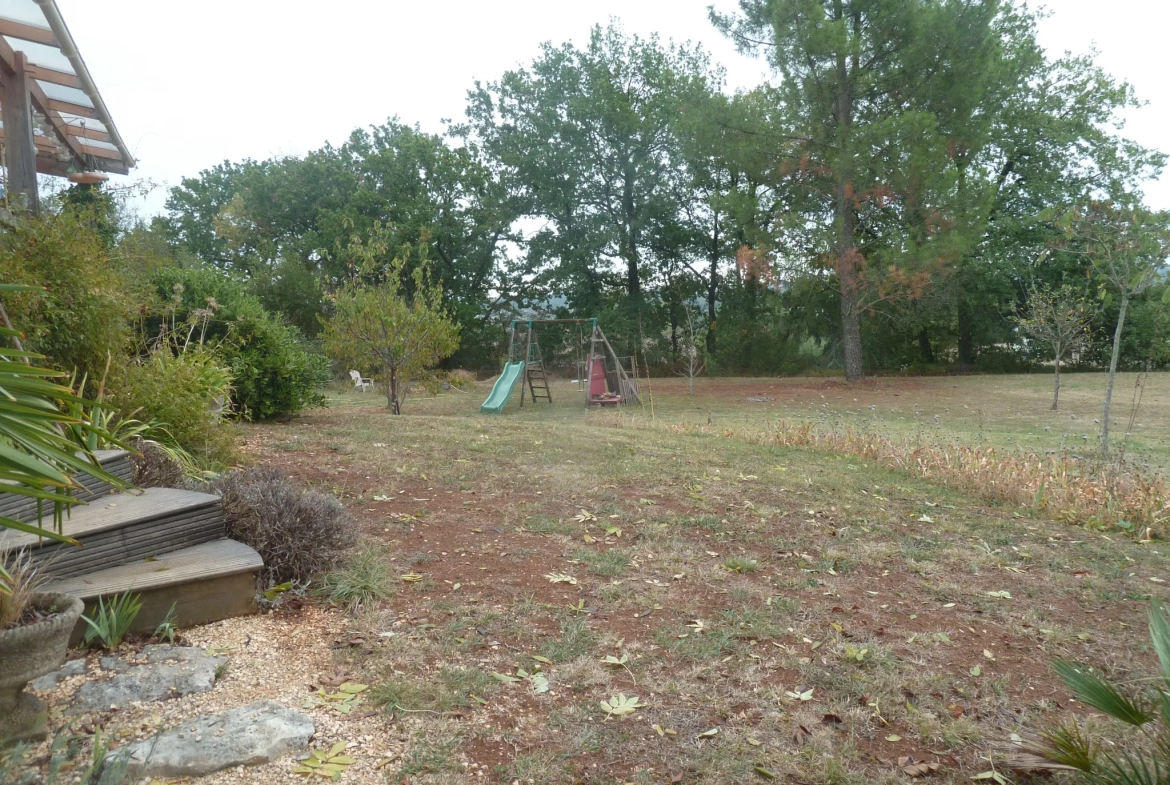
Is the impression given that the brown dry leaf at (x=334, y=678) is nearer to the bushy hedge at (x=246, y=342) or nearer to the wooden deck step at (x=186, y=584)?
the wooden deck step at (x=186, y=584)

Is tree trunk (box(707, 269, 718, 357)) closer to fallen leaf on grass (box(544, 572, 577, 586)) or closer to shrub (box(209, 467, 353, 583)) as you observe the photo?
fallen leaf on grass (box(544, 572, 577, 586))

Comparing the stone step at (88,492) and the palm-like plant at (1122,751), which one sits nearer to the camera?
the palm-like plant at (1122,751)

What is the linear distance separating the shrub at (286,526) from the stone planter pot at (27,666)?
114cm

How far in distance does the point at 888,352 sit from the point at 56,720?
24986 millimetres

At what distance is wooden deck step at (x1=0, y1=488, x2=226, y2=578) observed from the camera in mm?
2287

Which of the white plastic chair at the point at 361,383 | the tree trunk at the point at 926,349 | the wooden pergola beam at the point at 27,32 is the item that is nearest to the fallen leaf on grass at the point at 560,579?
the wooden pergola beam at the point at 27,32

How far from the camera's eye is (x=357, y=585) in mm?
2965

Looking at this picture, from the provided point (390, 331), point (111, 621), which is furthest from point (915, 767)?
point (390, 331)

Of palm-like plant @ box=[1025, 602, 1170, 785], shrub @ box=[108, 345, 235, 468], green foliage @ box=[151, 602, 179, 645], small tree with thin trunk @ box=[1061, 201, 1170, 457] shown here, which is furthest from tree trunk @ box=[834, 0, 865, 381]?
green foliage @ box=[151, 602, 179, 645]

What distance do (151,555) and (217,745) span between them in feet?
3.41

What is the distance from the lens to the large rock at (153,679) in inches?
76.0

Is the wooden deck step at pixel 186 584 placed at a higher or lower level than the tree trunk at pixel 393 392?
lower

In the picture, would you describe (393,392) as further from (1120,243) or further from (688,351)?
(688,351)

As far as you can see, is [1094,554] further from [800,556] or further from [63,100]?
[63,100]
